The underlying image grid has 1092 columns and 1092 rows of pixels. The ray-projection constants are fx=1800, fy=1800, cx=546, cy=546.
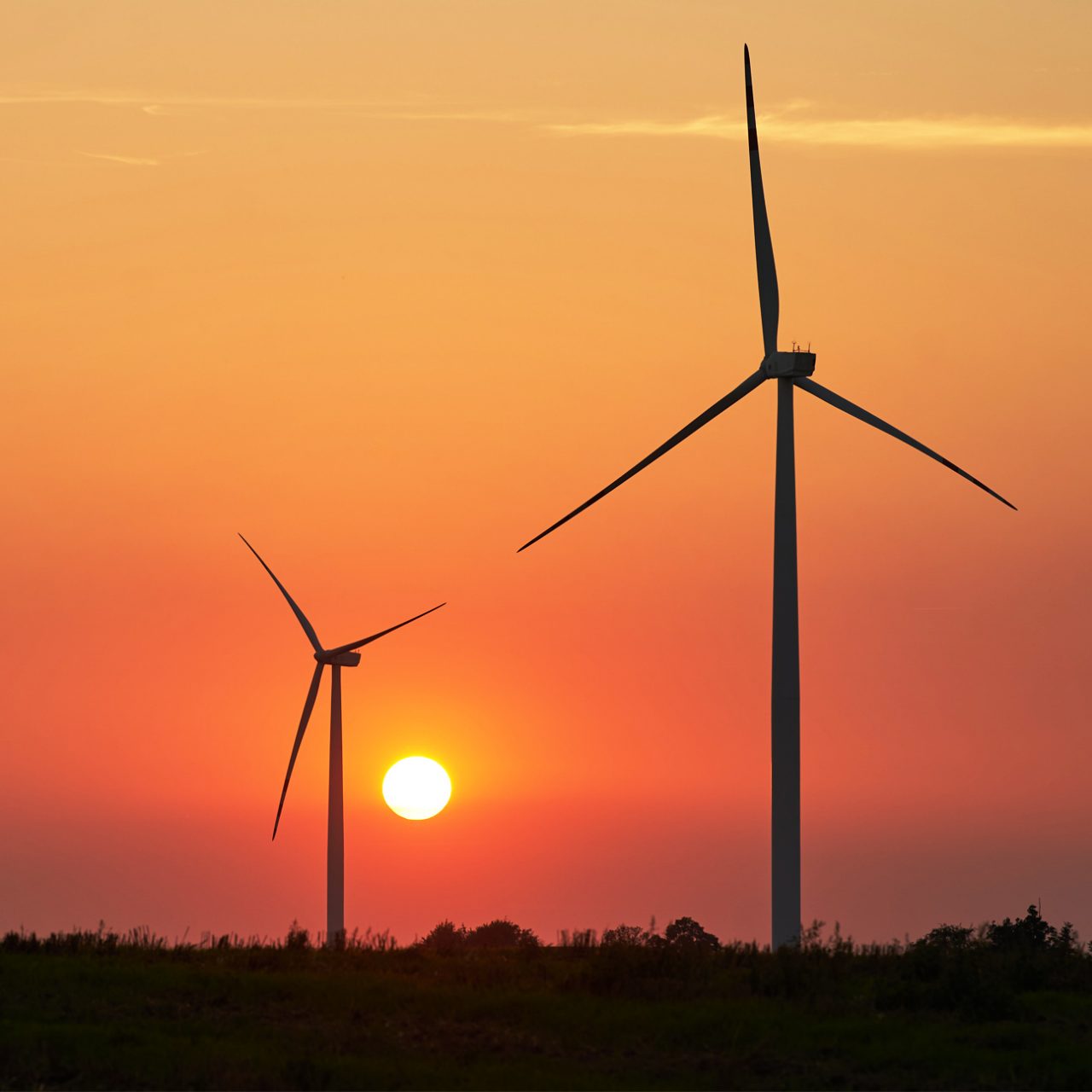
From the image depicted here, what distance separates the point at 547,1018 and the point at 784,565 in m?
19.9

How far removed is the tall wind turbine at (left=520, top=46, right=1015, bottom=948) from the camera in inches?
1900

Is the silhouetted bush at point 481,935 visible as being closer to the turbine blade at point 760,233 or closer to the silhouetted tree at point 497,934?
the silhouetted tree at point 497,934

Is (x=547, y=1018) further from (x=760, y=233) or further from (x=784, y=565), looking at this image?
(x=760, y=233)

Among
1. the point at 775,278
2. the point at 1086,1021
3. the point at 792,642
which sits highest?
the point at 775,278

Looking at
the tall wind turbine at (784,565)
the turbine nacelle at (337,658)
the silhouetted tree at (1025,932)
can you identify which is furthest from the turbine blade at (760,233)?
the turbine nacelle at (337,658)

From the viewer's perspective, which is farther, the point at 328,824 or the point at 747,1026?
the point at 328,824

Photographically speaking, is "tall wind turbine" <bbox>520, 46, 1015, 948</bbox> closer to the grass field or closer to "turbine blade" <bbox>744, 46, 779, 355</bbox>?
"turbine blade" <bbox>744, 46, 779, 355</bbox>

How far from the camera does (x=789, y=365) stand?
55281mm

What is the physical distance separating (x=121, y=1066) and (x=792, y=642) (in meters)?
25.1

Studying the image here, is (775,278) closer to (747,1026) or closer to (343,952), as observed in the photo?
(343,952)

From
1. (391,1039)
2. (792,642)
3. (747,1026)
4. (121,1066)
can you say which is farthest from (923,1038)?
(792,642)

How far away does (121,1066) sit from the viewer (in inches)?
1203

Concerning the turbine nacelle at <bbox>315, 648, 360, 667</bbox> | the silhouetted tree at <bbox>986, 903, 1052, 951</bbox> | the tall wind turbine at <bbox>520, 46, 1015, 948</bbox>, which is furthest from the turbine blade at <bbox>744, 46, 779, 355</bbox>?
the turbine nacelle at <bbox>315, 648, 360, 667</bbox>

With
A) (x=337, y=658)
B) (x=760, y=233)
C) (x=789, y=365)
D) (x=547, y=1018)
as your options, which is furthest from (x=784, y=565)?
(x=337, y=658)
